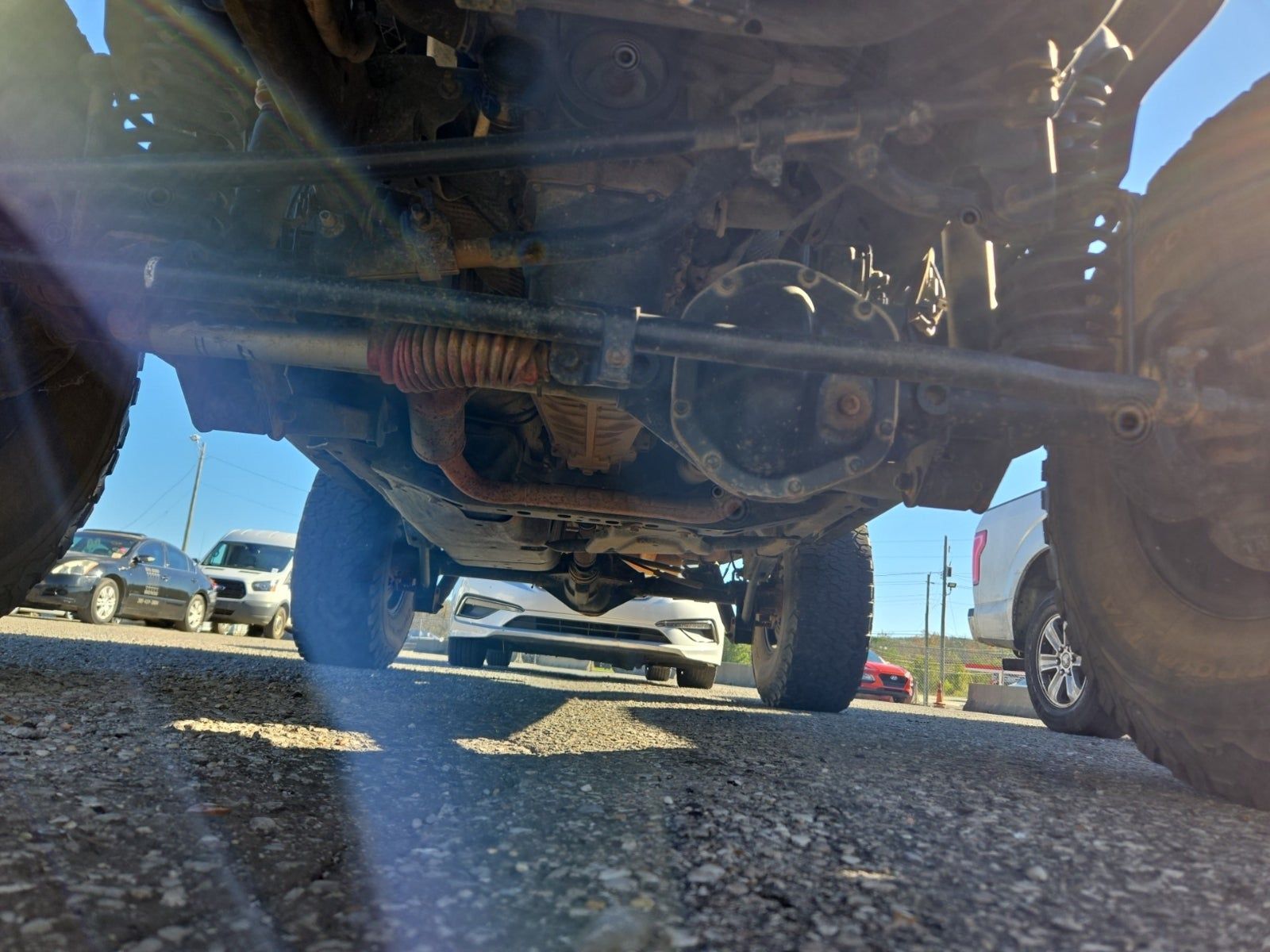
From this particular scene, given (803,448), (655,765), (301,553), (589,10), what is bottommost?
(655,765)

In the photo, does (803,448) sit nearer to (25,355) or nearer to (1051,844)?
(1051,844)

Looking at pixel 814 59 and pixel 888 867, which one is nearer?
pixel 888 867

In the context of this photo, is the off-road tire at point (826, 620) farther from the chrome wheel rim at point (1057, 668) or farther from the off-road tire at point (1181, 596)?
the off-road tire at point (1181, 596)

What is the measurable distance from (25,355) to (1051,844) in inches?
84.3

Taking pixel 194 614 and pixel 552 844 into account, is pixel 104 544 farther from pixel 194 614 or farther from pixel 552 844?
pixel 552 844

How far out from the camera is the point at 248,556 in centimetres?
1494

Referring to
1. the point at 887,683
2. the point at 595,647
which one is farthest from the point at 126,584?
the point at 887,683

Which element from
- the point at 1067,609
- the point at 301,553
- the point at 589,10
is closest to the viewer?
the point at 589,10

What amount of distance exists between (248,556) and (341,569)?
41.8 feet

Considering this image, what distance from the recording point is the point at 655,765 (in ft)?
5.51

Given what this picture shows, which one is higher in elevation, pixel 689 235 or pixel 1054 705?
pixel 689 235

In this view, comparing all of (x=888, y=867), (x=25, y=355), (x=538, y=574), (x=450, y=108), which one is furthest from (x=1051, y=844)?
(x=538, y=574)

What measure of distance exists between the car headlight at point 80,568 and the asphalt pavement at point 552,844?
31.8 ft

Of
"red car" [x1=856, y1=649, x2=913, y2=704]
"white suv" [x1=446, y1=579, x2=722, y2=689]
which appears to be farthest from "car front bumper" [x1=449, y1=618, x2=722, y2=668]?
"red car" [x1=856, y1=649, x2=913, y2=704]
